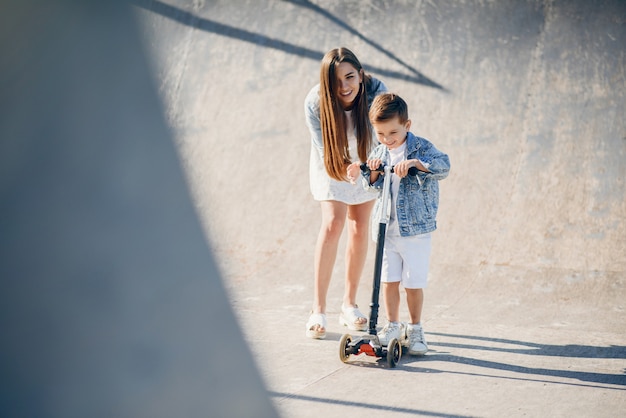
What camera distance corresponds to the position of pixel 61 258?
5371 mm

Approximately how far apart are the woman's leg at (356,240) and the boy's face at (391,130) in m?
0.64

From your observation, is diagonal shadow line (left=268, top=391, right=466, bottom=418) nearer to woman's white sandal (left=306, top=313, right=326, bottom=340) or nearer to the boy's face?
woman's white sandal (left=306, top=313, right=326, bottom=340)

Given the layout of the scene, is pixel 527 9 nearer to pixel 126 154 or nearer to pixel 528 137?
pixel 528 137

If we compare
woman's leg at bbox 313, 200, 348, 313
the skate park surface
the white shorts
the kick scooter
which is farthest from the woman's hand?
the skate park surface

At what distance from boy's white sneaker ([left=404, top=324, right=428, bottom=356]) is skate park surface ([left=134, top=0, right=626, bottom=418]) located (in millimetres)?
59

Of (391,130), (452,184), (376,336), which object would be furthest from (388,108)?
(452,184)

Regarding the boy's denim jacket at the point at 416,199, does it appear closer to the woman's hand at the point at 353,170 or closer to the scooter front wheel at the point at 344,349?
the woman's hand at the point at 353,170

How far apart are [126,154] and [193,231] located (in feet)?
3.79

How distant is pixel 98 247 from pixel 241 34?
2.66 m

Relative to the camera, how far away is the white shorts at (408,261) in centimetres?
365

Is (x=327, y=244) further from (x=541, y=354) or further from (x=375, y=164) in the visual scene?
(x=541, y=354)

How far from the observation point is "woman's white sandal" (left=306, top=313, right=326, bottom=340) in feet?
13.1

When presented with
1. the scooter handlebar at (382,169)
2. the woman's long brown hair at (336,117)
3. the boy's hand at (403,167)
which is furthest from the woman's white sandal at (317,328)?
the boy's hand at (403,167)

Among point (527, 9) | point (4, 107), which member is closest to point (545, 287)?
point (527, 9)
